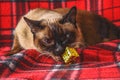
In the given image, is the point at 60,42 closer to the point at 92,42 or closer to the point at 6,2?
the point at 92,42

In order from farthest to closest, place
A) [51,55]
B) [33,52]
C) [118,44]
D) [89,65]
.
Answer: [118,44], [33,52], [51,55], [89,65]

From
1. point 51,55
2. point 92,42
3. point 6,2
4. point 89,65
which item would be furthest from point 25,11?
point 89,65

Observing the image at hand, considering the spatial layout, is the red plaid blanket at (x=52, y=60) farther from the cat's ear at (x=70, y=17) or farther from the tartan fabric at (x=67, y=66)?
the cat's ear at (x=70, y=17)

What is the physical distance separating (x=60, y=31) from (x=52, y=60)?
0.16m

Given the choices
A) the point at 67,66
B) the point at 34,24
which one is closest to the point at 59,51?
the point at 67,66

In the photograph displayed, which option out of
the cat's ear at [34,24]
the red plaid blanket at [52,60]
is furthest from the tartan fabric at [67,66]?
the cat's ear at [34,24]

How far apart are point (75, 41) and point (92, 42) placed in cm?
29

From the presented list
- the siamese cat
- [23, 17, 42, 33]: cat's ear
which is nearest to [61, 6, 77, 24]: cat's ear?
the siamese cat

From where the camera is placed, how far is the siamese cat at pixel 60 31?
161 cm

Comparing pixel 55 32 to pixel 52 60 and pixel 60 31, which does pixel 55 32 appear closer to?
pixel 60 31

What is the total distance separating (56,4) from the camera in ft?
7.61

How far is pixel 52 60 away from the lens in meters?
1.67

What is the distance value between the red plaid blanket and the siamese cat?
0.07 meters

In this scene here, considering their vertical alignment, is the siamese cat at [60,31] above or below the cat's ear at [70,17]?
below
